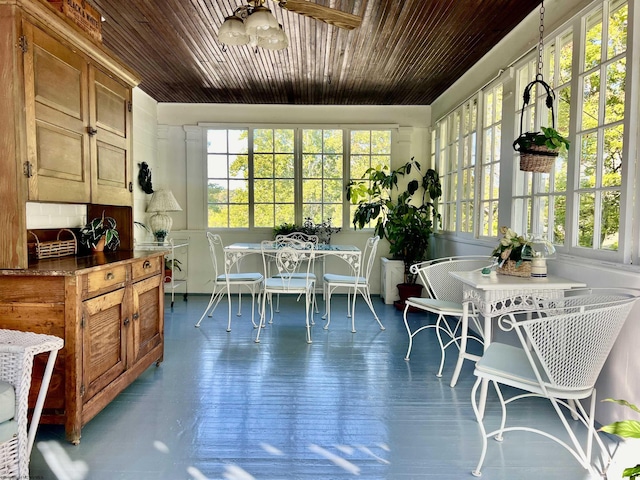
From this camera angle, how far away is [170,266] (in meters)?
5.73

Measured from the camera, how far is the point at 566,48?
9.93ft

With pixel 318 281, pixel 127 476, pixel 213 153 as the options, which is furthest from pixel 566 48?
pixel 213 153

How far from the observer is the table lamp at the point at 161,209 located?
5625mm

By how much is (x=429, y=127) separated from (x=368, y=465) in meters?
5.40

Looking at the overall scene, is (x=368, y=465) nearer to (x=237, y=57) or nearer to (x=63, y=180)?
(x=63, y=180)

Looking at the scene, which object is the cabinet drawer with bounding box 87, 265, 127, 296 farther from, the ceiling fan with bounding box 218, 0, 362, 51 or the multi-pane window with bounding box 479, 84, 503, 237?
the multi-pane window with bounding box 479, 84, 503, 237

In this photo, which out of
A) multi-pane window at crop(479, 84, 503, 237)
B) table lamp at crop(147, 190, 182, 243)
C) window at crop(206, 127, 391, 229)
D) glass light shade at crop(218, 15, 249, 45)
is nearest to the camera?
glass light shade at crop(218, 15, 249, 45)

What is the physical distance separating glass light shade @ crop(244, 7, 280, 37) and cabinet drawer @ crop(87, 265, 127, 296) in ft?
5.32

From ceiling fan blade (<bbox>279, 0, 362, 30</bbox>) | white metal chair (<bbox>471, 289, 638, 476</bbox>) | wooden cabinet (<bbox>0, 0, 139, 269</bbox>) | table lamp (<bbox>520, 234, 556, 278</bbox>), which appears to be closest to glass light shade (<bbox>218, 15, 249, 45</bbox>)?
ceiling fan blade (<bbox>279, 0, 362, 30</bbox>)

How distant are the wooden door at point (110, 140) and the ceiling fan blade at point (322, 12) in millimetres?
1361

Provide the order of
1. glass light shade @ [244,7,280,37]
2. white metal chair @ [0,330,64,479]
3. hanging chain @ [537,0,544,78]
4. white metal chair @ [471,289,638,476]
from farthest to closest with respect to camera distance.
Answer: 1. hanging chain @ [537,0,544,78]
2. glass light shade @ [244,7,280,37]
3. white metal chair @ [471,289,638,476]
4. white metal chair @ [0,330,64,479]

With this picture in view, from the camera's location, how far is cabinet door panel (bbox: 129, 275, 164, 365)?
284cm

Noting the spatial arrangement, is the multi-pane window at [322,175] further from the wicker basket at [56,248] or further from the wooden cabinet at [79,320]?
the wooden cabinet at [79,320]

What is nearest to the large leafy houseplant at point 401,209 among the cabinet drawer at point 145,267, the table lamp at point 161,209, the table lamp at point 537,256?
the table lamp at point 537,256
